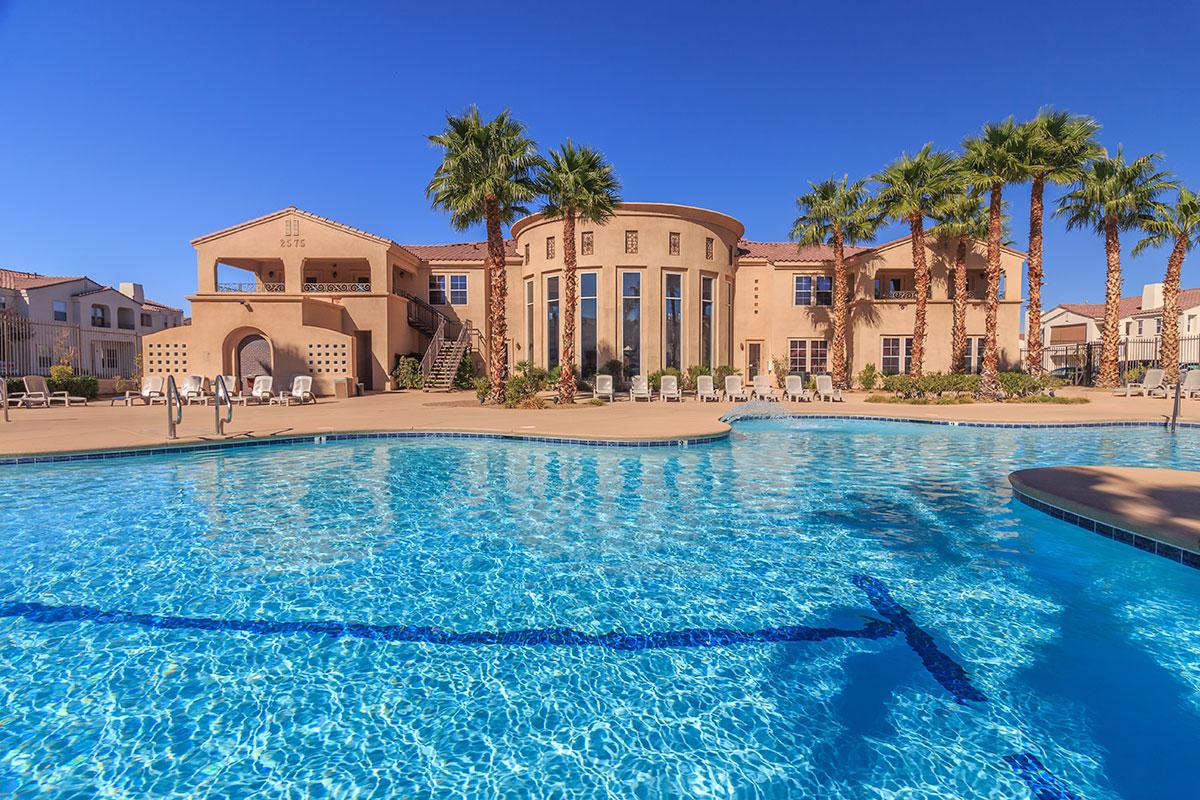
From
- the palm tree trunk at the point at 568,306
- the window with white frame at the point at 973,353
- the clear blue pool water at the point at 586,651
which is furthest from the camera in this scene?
the window with white frame at the point at 973,353

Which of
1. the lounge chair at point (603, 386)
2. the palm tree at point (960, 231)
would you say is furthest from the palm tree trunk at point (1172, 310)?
the lounge chair at point (603, 386)

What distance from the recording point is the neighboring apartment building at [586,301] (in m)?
21.8

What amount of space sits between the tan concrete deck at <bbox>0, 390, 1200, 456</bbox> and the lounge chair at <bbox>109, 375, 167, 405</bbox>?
28.1 inches

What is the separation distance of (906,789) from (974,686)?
43.9 inches

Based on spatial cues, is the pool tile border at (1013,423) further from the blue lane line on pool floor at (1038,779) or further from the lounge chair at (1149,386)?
the blue lane line on pool floor at (1038,779)

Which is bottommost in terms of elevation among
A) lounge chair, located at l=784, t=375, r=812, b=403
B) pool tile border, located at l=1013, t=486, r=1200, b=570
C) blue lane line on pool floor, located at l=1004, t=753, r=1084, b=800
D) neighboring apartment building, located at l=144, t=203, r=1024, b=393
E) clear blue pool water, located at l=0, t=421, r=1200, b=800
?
blue lane line on pool floor, located at l=1004, t=753, r=1084, b=800

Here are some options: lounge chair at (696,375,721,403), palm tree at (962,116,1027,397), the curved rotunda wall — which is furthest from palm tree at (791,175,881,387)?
lounge chair at (696,375,721,403)

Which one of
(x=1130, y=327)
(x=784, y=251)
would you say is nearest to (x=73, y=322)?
(x=784, y=251)

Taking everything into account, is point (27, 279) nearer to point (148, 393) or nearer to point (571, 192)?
point (148, 393)

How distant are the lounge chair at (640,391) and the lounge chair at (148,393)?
52.5 ft

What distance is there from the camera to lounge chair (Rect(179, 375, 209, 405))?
19125 millimetres

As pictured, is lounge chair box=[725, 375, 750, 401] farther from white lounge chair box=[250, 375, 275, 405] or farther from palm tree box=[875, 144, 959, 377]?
white lounge chair box=[250, 375, 275, 405]

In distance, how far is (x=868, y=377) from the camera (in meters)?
25.3

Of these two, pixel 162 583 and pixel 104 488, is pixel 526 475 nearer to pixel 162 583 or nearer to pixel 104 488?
pixel 162 583
